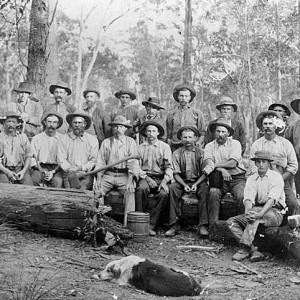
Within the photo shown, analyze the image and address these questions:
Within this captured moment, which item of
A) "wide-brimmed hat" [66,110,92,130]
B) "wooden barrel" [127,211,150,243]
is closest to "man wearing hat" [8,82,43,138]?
"wide-brimmed hat" [66,110,92,130]

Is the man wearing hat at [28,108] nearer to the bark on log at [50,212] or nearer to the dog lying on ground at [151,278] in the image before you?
the bark on log at [50,212]

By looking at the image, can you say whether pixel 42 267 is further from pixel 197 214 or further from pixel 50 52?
pixel 50 52

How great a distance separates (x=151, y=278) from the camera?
530 centimetres

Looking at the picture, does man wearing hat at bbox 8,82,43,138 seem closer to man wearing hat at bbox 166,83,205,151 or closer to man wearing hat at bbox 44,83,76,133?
man wearing hat at bbox 44,83,76,133

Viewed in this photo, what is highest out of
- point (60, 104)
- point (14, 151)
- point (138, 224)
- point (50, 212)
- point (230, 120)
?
point (60, 104)

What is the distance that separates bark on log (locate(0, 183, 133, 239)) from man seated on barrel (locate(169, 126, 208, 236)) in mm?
1462

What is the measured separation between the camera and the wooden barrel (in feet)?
24.2

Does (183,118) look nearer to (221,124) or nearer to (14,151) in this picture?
(221,124)

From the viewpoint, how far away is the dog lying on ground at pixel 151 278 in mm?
5211

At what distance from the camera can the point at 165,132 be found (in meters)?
9.17

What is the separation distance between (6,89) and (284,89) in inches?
856

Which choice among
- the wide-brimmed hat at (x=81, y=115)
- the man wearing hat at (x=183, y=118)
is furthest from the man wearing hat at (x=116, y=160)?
the man wearing hat at (x=183, y=118)

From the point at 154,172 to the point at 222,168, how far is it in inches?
45.6

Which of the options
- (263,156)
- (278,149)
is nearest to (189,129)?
(278,149)
